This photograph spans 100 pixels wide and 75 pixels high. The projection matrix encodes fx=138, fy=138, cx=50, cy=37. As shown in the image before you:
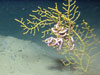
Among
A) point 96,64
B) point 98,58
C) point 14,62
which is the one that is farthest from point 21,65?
point 98,58

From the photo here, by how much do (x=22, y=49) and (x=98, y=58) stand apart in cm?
283

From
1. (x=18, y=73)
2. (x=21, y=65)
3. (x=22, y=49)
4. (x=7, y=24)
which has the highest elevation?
(x=7, y=24)

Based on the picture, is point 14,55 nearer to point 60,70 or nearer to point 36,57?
point 36,57

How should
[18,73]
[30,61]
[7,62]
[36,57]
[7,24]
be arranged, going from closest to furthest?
[18,73] → [7,62] → [30,61] → [36,57] → [7,24]

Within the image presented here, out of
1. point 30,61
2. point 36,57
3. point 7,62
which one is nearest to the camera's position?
point 7,62

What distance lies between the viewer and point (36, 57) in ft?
15.8

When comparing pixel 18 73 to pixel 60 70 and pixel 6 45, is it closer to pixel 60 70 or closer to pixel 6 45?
pixel 60 70

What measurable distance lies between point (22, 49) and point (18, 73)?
4.60ft

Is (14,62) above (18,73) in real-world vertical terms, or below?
above

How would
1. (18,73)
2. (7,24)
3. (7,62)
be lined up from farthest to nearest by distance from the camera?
(7,24) < (7,62) < (18,73)

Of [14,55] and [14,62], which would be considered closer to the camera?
[14,62]

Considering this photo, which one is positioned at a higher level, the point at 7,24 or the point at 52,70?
the point at 7,24

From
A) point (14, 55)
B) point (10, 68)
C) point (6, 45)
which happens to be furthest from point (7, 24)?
point (10, 68)

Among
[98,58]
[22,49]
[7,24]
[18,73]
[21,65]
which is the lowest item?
[18,73]
